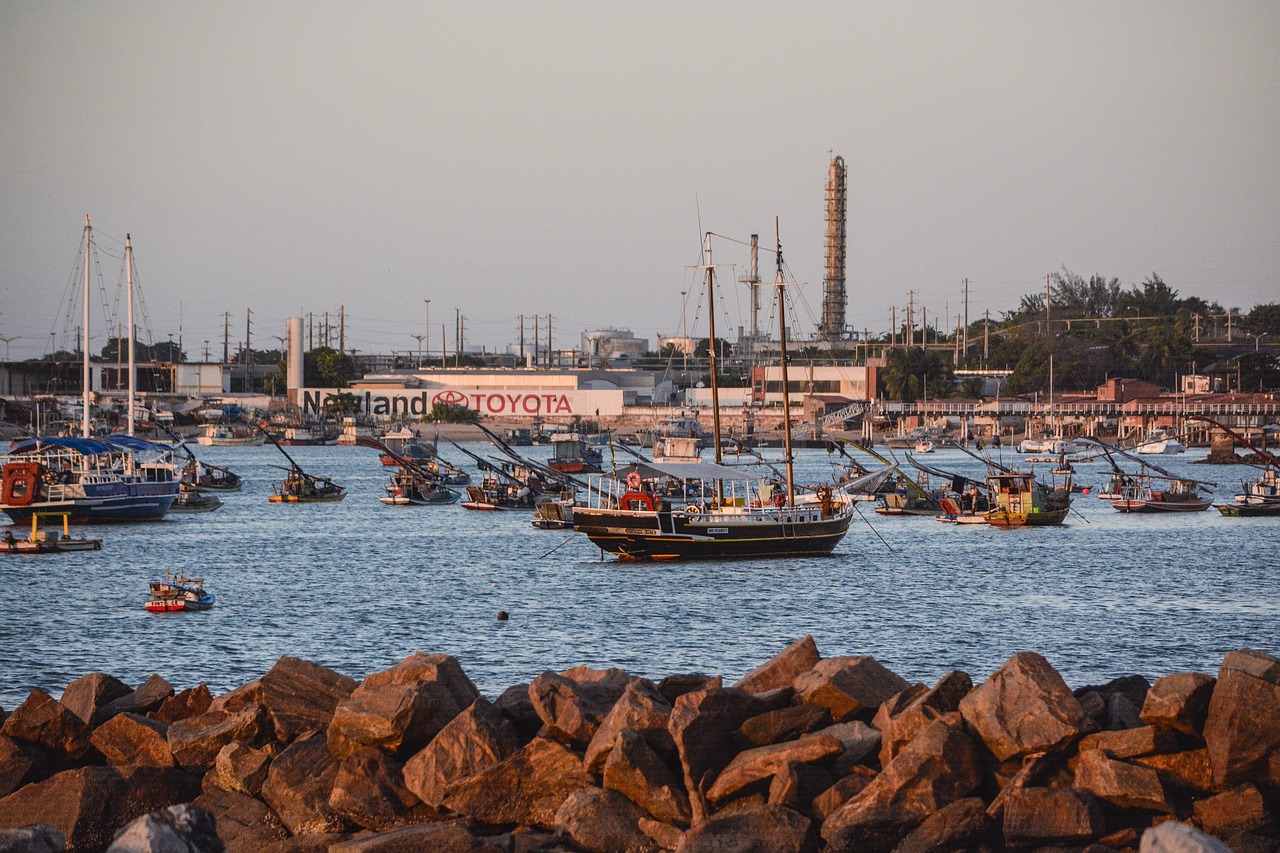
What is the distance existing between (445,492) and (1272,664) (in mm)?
65865

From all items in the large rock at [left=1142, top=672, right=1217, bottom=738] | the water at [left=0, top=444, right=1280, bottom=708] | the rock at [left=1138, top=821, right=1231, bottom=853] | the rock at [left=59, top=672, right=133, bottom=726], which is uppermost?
the rock at [left=1138, top=821, right=1231, bottom=853]

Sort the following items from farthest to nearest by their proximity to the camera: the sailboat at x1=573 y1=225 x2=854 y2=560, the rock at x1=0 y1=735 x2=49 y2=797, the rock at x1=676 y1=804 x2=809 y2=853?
the sailboat at x1=573 y1=225 x2=854 y2=560 < the rock at x1=0 y1=735 x2=49 y2=797 < the rock at x1=676 y1=804 x2=809 y2=853

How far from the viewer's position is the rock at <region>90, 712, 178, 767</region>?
14.4 metres

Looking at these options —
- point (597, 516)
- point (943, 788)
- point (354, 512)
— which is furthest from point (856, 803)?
point (354, 512)

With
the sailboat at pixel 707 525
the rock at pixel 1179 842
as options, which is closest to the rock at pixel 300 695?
the rock at pixel 1179 842

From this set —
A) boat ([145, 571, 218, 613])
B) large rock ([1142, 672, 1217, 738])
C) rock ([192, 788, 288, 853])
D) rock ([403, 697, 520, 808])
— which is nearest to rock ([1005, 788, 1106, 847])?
large rock ([1142, 672, 1217, 738])

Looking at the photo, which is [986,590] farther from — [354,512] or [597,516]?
[354,512]

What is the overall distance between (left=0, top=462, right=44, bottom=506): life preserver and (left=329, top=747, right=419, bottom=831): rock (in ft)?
155

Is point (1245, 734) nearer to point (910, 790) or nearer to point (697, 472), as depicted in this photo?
point (910, 790)

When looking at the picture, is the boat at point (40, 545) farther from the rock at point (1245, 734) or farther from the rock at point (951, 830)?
the rock at point (1245, 734)

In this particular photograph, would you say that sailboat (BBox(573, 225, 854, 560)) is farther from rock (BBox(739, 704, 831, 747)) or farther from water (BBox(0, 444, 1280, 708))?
rock (BBox(739, 704, 831, 747))

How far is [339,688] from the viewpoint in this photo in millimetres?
14805

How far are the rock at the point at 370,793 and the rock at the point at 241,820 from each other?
25.0 inches

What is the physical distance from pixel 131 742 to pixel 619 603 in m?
20.9
